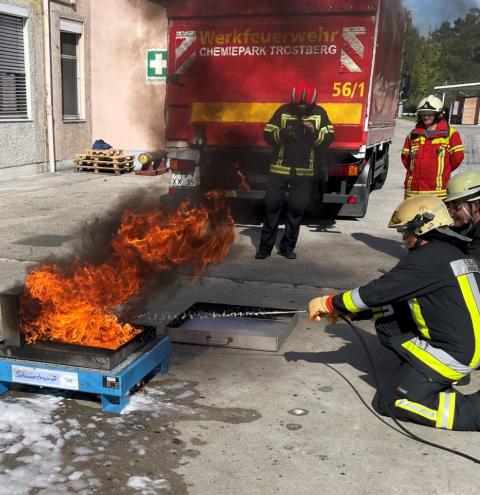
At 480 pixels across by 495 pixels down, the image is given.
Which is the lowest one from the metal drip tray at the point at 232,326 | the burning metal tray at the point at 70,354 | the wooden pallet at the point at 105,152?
the metal drip tray at the point at 232,326

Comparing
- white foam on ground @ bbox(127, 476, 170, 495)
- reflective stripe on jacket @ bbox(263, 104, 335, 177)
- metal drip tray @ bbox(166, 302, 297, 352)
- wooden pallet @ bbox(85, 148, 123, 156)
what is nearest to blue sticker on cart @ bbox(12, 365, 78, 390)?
white foam on ground @ bbox(127, 476, 170, 495)

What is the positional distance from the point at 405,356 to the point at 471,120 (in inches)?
2014

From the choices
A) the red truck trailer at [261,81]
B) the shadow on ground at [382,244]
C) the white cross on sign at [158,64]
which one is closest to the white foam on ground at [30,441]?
the red truck trailer at [261,81]

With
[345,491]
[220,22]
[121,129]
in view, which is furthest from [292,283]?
[121,129]

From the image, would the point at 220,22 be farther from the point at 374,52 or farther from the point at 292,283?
the point at 292,283

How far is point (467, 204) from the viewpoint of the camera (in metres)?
4.04

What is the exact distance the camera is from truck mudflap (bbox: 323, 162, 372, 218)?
7949mm

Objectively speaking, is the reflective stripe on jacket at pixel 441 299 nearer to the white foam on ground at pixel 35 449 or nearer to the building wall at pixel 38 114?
the white foam on ground at pixel 35 449

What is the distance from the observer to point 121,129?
15086mm

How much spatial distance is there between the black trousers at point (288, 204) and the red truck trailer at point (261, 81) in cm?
41

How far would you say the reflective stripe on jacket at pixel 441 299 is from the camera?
3027 millimetres

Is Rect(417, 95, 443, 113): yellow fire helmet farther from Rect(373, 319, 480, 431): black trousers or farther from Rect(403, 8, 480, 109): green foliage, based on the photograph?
Rect(403, 8, 480, 109): green foliage

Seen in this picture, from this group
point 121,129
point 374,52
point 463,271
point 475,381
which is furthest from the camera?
point 121,129

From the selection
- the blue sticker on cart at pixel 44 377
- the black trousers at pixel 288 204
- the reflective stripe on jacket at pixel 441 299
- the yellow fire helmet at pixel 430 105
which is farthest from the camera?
the black trousers at pixel 288 204
